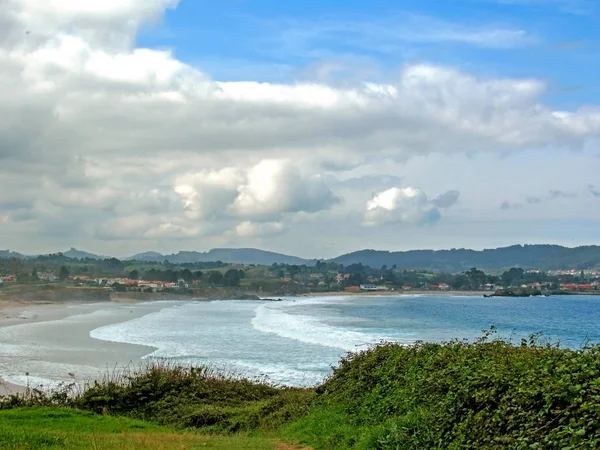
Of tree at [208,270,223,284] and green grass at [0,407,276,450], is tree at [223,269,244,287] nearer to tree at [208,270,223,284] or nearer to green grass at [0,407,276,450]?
tree at [208,270,223,284]

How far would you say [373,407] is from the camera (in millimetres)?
13469

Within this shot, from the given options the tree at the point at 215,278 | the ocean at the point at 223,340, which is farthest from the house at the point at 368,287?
the ocean at the point at 223,340

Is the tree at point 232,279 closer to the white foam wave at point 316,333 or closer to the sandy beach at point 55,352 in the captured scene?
the sandy beach at point 55,352

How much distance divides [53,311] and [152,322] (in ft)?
65.8

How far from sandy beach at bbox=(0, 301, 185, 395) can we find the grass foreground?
537 centimetres

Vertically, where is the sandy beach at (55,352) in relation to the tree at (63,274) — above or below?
below

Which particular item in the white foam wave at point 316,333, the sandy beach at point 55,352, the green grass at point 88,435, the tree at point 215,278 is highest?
the tree at point 215,278

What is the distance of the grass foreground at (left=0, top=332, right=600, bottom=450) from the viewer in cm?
766

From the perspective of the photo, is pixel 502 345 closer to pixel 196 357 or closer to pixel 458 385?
pixel 458 385

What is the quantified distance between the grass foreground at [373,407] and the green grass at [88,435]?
0.12 ft

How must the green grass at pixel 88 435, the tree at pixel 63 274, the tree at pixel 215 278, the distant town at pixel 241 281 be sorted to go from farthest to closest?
the tree at pixel 215 278 < the tree at pixel 63 274 < the distant town at pixel 241 281 < the green grass at pixel 88 435

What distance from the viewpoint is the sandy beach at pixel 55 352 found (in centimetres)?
3072

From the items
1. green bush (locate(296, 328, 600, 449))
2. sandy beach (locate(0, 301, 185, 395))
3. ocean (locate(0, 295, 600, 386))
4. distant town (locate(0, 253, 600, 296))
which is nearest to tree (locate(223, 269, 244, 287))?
distant town (locate(0, 253, 600, 296))

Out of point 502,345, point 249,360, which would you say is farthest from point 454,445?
point 249,360
